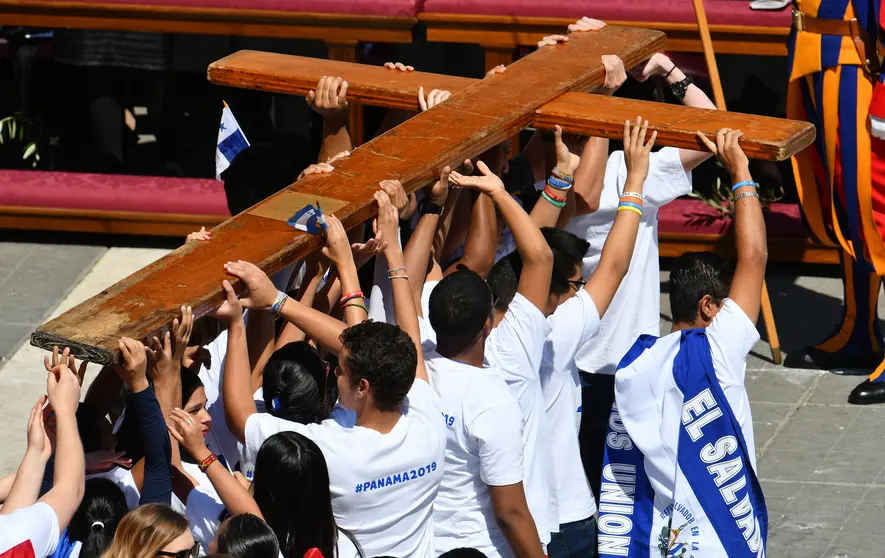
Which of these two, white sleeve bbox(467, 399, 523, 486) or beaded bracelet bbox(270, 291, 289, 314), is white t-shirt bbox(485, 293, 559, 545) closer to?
white sleeve bbox(467, 399, 523, 486)

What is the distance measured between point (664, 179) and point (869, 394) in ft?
6.50

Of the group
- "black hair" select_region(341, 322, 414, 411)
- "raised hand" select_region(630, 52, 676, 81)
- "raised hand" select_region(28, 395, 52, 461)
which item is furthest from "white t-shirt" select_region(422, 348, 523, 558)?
"raised hand" select_region(630, 52, 676, 81)

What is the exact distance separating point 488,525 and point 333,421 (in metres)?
0.63

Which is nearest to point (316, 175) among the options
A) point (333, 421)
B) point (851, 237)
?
point (333, 421)

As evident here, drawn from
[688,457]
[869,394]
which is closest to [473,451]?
[688,457]

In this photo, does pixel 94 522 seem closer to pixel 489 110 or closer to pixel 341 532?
pixel 341 532

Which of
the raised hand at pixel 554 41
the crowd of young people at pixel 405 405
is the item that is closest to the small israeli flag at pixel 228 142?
the crowd of young people at pixel 405 405

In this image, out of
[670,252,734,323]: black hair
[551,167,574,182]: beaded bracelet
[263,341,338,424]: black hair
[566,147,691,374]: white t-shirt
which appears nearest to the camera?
[263,341,338,424]: black hair

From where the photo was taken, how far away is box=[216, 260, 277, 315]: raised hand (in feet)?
13.0

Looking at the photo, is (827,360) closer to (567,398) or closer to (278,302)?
(567,398)

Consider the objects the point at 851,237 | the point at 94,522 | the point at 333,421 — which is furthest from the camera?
the point at 851,237

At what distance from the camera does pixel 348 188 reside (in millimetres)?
4379

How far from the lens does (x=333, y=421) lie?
3971mm

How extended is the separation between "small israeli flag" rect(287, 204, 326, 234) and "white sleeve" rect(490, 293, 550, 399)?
0.67 m
